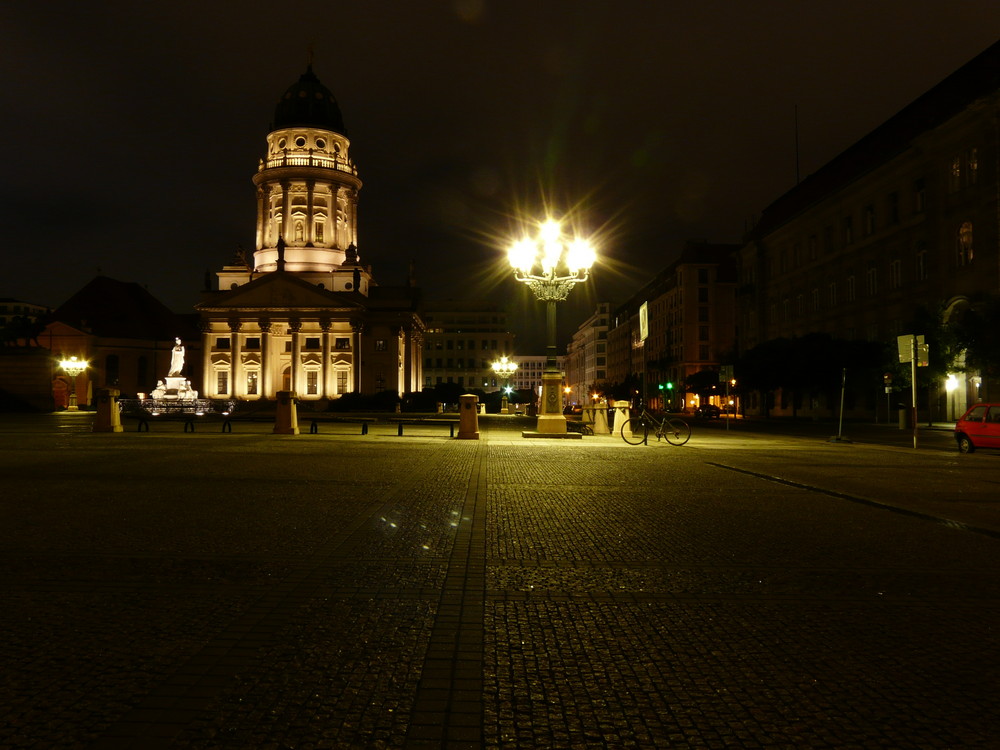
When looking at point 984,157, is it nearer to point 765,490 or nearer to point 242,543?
point 765,490

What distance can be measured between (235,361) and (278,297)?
956 centimetres

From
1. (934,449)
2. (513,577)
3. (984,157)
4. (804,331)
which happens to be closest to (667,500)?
(513,577)

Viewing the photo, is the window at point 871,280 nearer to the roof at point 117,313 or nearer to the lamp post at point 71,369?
the lamp post at point 71,369

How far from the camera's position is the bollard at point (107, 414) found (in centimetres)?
3078

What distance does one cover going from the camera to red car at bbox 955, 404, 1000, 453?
71.8ft

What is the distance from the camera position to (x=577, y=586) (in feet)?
20.2

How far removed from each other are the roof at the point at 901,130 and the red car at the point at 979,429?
72.6ft

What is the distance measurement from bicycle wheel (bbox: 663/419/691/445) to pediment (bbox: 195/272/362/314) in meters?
70.0

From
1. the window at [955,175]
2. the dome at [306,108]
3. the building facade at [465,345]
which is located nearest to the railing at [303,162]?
the dome at [306,108]

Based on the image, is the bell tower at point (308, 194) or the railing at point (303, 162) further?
the bell tower at point (308, 194)

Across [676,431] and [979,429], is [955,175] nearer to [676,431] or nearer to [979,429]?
[979,429]

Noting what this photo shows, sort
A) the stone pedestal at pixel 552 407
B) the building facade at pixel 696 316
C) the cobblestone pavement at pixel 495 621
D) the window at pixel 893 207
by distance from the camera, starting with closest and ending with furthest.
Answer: the cobblestone pavement at pixel 495 621 → the stone pedestal at pixel 552 407 → the window at pixel 893 207 → the building facade at pixel 696 316

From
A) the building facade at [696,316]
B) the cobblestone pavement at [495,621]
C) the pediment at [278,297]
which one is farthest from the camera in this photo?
the building facade at [696,316]

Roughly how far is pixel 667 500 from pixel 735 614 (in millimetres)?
5997
